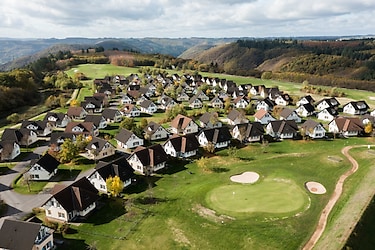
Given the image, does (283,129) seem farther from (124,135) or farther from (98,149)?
(98,149)

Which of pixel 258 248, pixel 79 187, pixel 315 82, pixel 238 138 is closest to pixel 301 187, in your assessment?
pixel 258 248

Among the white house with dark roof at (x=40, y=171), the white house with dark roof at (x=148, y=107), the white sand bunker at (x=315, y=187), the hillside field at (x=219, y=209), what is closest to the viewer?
the hillside field at (x=219, y=209)

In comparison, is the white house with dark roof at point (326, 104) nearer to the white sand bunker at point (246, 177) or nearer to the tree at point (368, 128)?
the tree at point (368, 128)

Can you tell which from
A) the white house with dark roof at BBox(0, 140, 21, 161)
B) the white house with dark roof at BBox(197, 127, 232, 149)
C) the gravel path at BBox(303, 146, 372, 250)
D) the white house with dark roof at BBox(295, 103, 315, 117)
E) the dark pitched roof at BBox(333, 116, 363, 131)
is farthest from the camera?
the white house with dark roof at BBox(295, 103, 315, 117)

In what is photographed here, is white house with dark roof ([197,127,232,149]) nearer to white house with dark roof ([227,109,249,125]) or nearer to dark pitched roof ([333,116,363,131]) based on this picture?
white house with dark roof ([227,109,249,125])

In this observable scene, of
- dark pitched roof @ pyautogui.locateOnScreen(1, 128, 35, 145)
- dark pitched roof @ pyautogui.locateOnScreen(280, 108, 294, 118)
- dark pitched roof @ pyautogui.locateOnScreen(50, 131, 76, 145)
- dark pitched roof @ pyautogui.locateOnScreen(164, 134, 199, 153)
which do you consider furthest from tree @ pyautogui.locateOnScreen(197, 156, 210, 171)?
dark pitched roof @ pyautogui.locateOnScreen(1, 128, 35, 145)

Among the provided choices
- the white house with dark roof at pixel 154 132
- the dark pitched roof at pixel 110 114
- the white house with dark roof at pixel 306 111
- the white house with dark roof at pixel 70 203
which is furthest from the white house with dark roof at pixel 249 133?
the white house with dark roof at pixel 70 203

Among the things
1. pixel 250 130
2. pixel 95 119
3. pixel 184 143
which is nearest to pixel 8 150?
pixel 95 119
